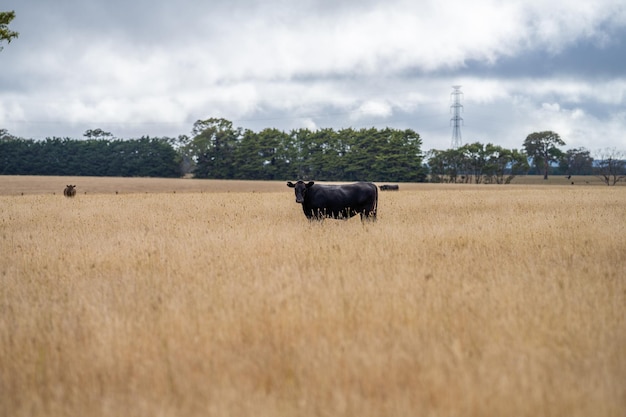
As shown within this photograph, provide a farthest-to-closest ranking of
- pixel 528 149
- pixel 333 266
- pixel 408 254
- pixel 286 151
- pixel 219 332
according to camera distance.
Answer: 1. pixel 528 149
2. pixel 286 151
3. pixel 408 254
4. pixel 333 266
5. pixel 219 332

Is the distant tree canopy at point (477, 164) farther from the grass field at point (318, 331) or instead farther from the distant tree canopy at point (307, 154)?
the grass field at point (318, 331)

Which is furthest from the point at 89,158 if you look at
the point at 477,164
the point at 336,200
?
the point at 336,200

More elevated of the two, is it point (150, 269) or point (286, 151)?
point (286, 151)

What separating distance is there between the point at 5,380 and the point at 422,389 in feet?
12.0

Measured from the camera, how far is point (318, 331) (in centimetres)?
511

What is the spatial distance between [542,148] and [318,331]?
368ft

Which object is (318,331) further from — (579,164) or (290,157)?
(579,164)

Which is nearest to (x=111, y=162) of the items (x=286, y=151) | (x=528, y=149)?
(x=286, y=151)

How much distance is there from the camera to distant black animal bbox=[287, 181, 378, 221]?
1584 cm

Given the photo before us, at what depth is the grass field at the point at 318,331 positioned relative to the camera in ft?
12.2

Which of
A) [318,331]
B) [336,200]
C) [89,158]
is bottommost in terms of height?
[318,331]

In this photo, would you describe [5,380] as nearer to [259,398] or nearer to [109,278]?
[259,398]

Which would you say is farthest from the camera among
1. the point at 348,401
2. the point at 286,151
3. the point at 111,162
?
the point at 111,162

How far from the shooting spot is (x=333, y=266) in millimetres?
8000
